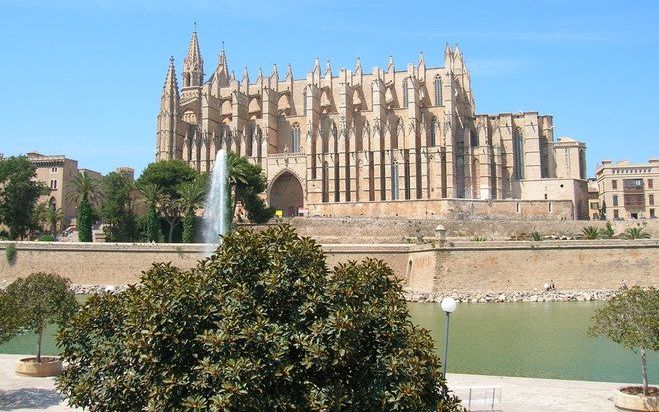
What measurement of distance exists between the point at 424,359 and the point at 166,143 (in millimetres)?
48042

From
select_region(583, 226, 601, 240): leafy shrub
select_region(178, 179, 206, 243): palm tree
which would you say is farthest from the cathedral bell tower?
select_region(583, 226, 601, 240): leafy shrub

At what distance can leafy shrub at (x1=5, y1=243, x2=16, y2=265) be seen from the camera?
34375 mm

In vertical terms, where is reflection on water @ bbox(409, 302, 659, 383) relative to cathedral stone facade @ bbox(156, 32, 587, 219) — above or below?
below

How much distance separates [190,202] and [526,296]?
2019 centimetres

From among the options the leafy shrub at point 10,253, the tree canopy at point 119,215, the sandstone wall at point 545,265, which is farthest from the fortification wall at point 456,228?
the leafy shrub at point 10,253

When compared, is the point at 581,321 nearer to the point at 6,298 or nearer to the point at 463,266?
the point at 463,266

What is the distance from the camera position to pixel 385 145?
4884 cm

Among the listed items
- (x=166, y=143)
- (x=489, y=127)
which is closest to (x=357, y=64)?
(x=489, y=127)

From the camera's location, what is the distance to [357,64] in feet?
185

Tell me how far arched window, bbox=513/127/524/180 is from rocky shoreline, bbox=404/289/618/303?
2026cm

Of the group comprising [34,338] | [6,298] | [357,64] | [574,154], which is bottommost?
[34,338]

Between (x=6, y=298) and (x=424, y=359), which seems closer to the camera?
(x=424, y=359)

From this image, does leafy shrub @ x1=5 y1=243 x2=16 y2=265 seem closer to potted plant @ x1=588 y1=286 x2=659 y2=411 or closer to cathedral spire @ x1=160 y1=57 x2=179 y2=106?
cathedral spire @ x1=160 y1=57 x2=179 y2=106

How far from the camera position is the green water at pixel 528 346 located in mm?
14372
